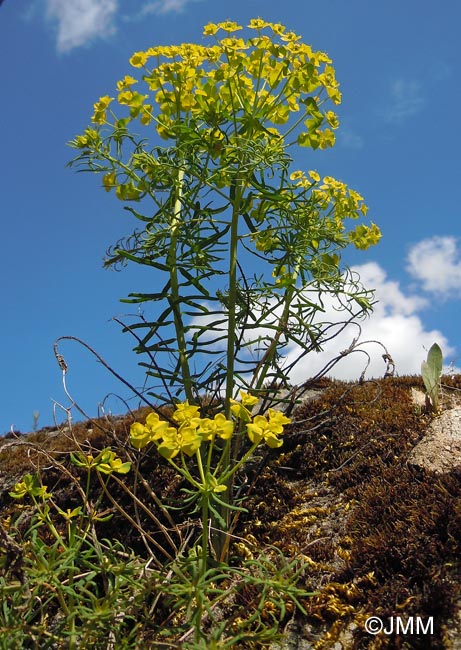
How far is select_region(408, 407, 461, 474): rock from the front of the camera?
3182 mm

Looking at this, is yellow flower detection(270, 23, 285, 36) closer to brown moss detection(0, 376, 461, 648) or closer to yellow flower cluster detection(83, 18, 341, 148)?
yellow flower cluster detection(83, 18, 341, 148)

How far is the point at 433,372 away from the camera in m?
3.95

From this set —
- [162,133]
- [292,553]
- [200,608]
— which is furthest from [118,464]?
[162,133]

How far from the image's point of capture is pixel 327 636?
7.71 feet

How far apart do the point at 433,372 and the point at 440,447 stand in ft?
2.32

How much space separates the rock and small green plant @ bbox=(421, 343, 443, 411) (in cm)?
15

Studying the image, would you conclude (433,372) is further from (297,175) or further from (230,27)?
(230,27)

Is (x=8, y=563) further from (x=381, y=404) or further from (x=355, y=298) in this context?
(x=381, y=404)

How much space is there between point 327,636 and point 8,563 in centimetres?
116

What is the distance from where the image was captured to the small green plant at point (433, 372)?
3.88 meters

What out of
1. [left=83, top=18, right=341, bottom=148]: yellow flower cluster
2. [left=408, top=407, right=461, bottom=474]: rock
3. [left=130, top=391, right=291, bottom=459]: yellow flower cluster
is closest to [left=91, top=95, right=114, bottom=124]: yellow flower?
[left=83, top=18, right=341, bottom=148]: yellow flower cluster

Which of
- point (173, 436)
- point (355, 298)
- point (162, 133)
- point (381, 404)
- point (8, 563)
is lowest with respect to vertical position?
point (8, 563)

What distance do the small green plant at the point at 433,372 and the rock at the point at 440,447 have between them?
0.15m

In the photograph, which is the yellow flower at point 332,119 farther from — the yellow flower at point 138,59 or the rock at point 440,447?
the rock at point 440,447
